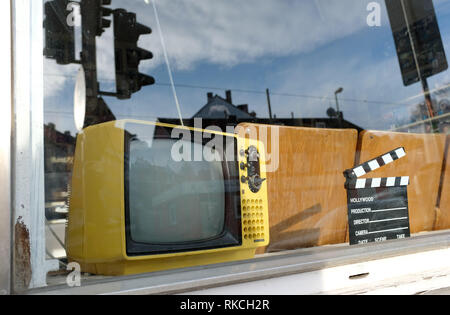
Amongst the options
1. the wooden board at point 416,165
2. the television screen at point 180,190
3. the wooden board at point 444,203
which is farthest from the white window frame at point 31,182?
the wooden board at point 444,203

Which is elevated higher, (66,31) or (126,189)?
(66,31)

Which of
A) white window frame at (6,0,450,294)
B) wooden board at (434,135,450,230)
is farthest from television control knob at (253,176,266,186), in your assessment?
wooden board at (434,135,450,230)

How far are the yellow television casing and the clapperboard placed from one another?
2.28 feet

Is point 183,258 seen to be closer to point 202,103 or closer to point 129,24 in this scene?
point 202,103

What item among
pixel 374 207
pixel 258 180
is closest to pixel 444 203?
pixel 374 207

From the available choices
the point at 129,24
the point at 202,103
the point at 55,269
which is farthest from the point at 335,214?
the point at 129,24

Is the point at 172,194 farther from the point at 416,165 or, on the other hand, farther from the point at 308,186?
the point at 416,165

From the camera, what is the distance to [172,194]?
4.29ft

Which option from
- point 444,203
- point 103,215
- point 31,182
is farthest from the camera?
point 444,203

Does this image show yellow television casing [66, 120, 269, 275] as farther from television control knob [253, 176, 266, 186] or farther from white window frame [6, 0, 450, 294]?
television control knob [253, 176, 266, 186]

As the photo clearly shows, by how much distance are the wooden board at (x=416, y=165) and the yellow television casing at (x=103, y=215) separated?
1.15m

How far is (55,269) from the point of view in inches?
37.4

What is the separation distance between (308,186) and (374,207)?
0.35 m
